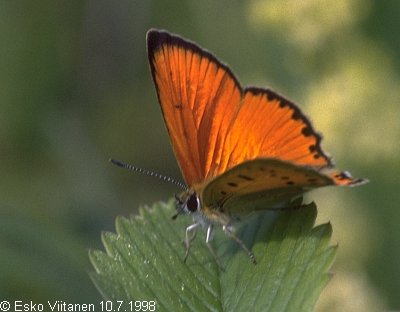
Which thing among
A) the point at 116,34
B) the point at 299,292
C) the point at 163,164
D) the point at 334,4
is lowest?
the point at 299,292

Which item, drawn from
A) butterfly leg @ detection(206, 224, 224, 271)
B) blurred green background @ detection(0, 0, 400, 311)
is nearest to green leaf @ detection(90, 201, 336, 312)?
butterfly leg @ detection(206, 224, 224, 271)

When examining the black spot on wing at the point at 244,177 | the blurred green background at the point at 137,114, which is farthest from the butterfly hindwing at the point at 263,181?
the blurred green background at the point at 137,114

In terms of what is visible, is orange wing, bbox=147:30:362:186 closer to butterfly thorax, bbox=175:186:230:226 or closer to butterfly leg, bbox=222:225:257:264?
butterfly thorax, bbox=175:186:230:226

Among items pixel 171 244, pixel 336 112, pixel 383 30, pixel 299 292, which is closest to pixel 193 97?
pixel 171 244

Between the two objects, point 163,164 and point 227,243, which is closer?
point 227,243

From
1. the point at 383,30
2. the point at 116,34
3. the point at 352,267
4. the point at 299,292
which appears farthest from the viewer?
the point at 116,34

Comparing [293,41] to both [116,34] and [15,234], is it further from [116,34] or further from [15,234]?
[116,34]
